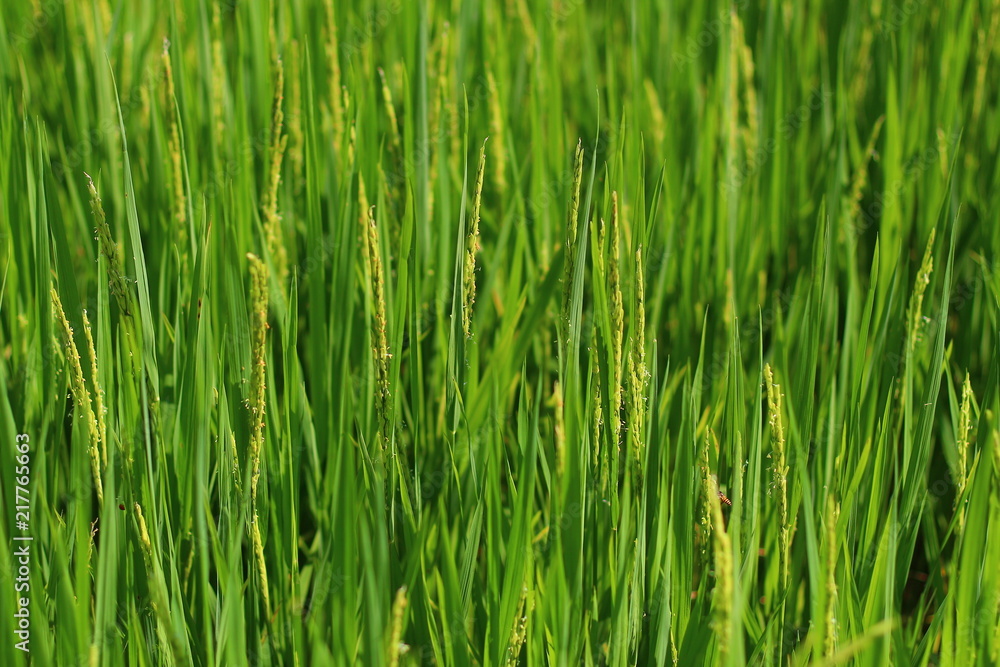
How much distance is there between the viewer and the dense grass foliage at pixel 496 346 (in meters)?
1.04

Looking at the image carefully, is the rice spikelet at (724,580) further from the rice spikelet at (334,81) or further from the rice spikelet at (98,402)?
the rice spikelet at (334,81)

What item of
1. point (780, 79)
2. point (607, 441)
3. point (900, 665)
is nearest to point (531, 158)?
point (780, 79)

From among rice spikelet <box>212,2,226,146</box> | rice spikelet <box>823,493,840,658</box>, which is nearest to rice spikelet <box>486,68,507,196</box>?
rice spikelet <box>212,2,226,146</box>

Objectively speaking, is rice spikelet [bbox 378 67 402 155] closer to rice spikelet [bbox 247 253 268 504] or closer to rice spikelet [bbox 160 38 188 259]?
rice spikelet [bbox 160 38 188 259]

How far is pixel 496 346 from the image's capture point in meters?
1.42

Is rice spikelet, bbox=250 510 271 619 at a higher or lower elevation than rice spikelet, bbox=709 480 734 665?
lower

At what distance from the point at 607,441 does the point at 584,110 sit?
113cm

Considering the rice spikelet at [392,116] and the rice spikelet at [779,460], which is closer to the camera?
the rice spikelet at [779,460]

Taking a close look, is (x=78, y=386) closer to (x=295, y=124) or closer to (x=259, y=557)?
(x=259, y=557)

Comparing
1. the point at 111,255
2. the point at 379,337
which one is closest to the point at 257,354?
the point at 379,337

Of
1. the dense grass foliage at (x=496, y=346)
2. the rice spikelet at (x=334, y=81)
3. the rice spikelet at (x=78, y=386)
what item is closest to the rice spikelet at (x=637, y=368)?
the dense grass foliage at (x=496, y=346)

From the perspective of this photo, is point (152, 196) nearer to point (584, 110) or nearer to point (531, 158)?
point (531, 158)

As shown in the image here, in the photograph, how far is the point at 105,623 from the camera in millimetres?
975

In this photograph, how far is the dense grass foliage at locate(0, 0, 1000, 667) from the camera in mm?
1035
